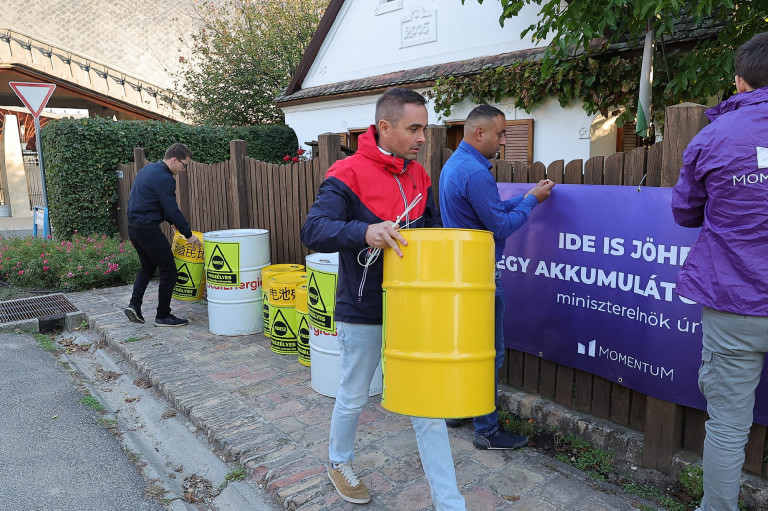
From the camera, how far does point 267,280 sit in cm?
532

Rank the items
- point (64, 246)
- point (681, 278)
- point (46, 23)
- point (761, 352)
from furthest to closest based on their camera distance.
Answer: point (46, 23)
point (64, 246)
point (681, 278)
point (761, 352)

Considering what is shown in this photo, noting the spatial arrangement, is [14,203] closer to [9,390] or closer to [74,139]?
[74,139]

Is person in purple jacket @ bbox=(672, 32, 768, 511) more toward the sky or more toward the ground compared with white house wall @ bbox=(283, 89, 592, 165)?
more toward the ground

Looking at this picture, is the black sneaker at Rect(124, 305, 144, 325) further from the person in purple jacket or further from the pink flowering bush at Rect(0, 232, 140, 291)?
the person in purple jacket

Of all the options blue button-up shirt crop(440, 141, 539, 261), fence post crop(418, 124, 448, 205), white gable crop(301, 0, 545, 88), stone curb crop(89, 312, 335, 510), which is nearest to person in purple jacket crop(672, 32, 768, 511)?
blue button-up shirt crop(440, 141, 539, 261)

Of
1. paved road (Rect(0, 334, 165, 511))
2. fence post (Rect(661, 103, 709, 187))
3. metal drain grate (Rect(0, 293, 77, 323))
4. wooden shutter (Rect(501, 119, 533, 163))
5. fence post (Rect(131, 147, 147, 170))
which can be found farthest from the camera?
fence post (Rect(131, 147, 147, 170))

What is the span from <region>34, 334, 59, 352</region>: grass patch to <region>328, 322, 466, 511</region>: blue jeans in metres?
4.42

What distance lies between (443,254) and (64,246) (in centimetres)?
855

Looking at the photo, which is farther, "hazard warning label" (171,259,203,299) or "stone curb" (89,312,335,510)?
"hazard warning label" (171,259,203,299)

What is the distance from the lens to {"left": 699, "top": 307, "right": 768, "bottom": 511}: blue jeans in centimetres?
221

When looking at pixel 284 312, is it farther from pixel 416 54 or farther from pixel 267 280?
pixel 416 54

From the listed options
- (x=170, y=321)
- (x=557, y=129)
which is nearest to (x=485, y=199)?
(x=170, y=321)

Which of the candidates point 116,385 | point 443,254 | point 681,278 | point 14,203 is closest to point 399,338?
point 443,254

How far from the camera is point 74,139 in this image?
32.9 feet
